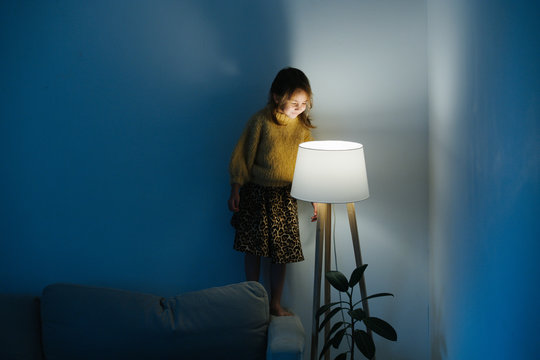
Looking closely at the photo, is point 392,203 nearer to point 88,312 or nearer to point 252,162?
point 252,162

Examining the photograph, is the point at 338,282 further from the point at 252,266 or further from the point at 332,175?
the point at 252,266

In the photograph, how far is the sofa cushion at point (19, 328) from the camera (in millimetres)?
2031

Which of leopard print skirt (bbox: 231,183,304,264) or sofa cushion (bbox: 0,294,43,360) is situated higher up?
leopard print skirt (bbox: 231,183,304,264)

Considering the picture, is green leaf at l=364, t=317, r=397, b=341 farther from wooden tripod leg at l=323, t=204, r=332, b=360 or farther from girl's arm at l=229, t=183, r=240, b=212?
A: girl's arm at l=229, t=183, r=240, b=212

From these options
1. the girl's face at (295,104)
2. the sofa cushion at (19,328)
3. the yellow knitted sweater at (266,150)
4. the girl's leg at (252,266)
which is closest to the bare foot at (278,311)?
the girl's leg at (252,266)

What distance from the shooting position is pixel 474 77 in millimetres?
1394

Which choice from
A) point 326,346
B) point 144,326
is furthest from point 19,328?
point 326,346

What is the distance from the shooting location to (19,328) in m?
2.09

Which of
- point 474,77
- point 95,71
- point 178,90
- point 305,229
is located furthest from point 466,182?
point 95,71

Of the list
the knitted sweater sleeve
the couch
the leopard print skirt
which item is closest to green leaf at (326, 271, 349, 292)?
the couch

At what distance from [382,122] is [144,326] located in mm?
1397

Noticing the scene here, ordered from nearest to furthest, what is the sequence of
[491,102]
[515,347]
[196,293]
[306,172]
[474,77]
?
[515,347], [491,102], [474,77], [306,172], [196,293]

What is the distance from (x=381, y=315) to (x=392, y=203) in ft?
1.85

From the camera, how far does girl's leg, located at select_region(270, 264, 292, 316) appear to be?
240 cm
